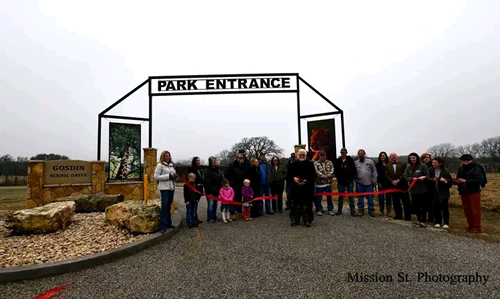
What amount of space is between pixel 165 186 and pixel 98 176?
18.3 ft

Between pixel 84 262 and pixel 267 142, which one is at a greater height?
pixel 267 142

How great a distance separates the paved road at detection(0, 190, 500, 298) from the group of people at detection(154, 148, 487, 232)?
0.84 meters

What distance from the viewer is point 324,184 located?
277 inches

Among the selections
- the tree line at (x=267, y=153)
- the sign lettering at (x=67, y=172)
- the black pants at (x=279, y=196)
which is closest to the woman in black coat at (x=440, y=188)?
the black pants at (x=279, y=196)

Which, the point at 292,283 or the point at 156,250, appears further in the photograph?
the point at 156,250

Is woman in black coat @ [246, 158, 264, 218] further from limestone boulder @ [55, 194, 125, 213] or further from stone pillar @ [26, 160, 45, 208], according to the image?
stone pillar @ [26, 160, 45, 208]

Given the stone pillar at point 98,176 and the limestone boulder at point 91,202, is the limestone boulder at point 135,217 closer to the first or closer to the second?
the limestone boulder at point 91,202

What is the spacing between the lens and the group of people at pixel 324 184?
5395 mm

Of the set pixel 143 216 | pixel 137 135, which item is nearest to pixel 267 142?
pixel 137 135

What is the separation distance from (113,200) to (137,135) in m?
3.39

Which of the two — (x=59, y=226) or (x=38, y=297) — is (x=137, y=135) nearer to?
(x=59, y=226)

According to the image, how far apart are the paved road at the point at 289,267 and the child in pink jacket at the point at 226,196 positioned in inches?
46.8

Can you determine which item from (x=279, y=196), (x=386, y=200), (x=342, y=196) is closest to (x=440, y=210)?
(x=386, y=200)

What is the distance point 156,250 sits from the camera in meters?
4.36
